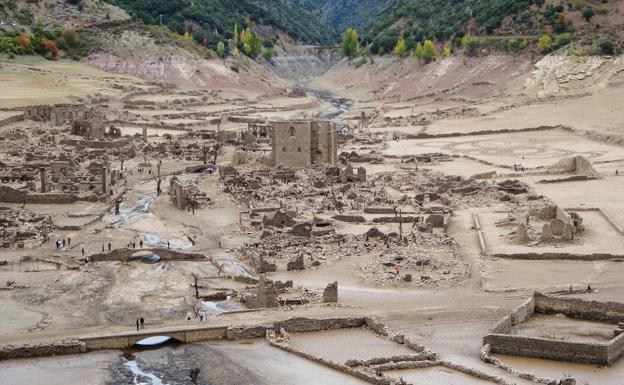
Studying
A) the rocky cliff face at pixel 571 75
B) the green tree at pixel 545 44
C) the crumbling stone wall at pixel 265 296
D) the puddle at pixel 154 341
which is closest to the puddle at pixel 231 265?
the crumbling stone wall at pixel 265 296

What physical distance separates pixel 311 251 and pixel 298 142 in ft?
Answer: 61.7

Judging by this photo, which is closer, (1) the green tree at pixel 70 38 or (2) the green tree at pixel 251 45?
(1) the green tree at pixel 70 38

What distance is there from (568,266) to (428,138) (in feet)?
135

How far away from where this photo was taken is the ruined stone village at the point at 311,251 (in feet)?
81.5

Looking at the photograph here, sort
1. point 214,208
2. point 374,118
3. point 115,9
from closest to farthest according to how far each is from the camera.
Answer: point 214,208 < point 374,118 < point 115,9

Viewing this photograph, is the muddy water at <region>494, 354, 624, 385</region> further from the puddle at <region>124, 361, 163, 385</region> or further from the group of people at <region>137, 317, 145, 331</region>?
the group of people at <region>137, 317, 145, 331</region>

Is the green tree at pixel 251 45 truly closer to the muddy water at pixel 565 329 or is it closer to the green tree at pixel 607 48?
the green tree at pixel 607 48

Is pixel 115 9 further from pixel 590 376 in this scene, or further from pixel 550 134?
pixel 590 376

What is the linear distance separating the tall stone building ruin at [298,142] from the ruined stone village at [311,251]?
102 millimetres

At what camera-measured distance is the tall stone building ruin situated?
176ft

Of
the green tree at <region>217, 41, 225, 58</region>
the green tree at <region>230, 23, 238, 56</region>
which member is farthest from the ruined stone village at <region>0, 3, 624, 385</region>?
the green tree at <region>230, 23, 238, 56</region>

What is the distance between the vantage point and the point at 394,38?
5094 inches

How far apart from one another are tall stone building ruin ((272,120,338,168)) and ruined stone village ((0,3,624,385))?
102mm

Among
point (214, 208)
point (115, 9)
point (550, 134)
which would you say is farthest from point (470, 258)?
point (115, 9)
